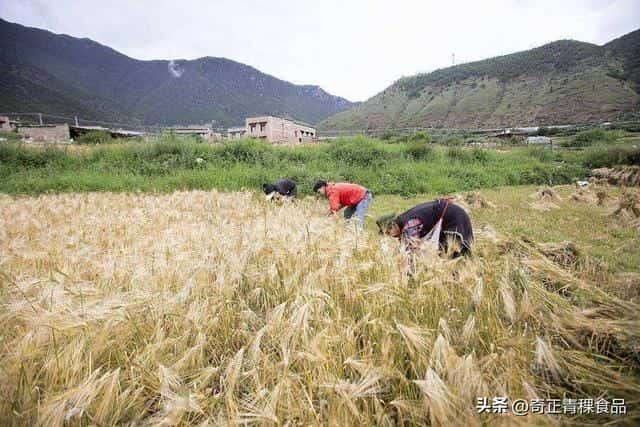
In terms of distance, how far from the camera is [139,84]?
561 ft

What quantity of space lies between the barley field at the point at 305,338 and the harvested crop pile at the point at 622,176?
16.5 meters

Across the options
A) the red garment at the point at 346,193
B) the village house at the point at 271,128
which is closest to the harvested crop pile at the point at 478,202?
the red garment at the point at 346,193

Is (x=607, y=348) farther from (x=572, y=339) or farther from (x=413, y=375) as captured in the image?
(x=413, y=375)

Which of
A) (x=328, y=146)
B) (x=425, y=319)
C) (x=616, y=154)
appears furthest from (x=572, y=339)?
(x=616, y=154)

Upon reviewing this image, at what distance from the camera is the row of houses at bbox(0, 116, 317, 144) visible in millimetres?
27625

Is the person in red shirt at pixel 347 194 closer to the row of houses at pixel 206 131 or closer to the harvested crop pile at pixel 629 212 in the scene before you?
the harvested crop pile at pixel 629 212

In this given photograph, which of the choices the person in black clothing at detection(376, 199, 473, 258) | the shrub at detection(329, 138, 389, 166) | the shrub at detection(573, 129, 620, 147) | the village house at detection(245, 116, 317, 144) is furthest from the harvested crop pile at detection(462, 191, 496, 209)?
the village house at detection(245, 116, 317, 144)

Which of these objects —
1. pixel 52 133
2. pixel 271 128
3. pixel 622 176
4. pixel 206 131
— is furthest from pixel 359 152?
pixel 52 133

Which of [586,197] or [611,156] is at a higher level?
[611,156]

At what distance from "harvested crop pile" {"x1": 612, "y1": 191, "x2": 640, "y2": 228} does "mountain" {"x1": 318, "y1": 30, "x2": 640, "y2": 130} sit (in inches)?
2260

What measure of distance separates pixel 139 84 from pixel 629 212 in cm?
21923

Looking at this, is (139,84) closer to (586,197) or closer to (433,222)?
(586,197)

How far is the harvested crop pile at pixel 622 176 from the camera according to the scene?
13539mm

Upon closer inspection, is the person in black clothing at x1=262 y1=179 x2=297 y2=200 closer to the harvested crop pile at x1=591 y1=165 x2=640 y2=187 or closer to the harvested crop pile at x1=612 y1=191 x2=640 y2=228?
the harvested crop pile at x1=612 y1=191 x2=640 y2=228
